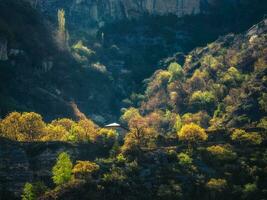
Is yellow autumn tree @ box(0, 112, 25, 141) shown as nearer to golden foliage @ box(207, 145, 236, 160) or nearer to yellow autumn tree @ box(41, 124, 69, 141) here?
yellow autumn tree @ box(41, 124, 69, 141)

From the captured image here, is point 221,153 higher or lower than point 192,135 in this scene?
lower

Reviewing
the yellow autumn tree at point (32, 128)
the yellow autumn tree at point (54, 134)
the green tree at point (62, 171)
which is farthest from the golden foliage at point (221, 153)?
the yellow autumn tree at point (32, 128)

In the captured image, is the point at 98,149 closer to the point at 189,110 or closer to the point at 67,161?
the point at 67,161

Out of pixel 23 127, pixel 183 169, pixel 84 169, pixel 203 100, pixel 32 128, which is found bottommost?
pixel 183 169

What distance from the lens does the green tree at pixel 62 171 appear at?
112 m

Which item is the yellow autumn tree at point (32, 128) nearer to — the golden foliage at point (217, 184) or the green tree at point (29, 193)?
the green tree at point (29, 193)

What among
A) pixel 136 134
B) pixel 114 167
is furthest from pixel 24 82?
pixel 114 167

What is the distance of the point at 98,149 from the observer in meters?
132

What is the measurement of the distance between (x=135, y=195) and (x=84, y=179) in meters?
10.5

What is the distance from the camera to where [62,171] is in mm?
113188

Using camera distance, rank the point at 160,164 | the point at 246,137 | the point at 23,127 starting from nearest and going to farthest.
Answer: the point at 160,164, the point at 246,137, the point at 23,127

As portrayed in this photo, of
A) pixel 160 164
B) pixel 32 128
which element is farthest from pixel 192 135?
pixel 32 128

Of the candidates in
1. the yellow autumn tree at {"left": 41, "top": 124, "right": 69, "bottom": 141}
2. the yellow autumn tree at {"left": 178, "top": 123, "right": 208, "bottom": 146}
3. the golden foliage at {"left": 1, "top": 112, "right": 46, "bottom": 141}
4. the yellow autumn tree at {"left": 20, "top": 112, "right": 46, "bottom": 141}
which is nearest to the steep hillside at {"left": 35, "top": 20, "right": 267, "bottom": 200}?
the yellow autumn tree at {"left": 178, "top": 123, "right": 208, "bottom": 146}

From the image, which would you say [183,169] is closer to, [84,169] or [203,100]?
[84,169]
